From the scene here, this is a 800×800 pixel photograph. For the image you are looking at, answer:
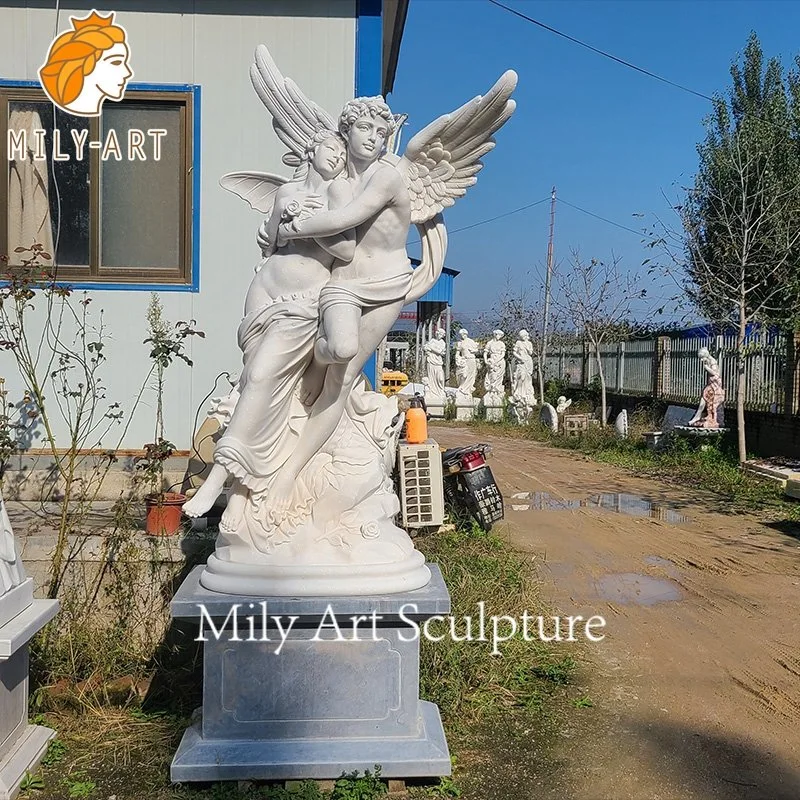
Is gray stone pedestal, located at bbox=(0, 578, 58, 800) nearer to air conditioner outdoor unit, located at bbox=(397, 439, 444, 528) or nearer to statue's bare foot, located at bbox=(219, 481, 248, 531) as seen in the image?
statue's bare foot, located at bbox=(219, 481, 248, 531)

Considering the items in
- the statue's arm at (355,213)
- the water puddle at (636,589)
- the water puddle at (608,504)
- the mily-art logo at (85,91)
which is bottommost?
the water puddle at (636,589)

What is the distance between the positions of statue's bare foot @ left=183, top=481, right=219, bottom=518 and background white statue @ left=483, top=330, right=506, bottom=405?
15.4 meters

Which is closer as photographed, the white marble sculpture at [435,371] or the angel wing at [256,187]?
the angel wing at [256,187]

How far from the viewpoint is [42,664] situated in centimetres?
357

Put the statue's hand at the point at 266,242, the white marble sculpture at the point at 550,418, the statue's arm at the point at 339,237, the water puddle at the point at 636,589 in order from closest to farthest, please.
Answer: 1. the statue's arm at the point at 339,237
2. the statue's hand at the point at 266,242
3. the water puddle at the point at 636,589
4. the white marble sculpture at the point at 550,418

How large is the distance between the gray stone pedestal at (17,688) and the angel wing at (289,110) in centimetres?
202

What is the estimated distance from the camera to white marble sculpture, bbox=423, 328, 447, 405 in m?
18.6

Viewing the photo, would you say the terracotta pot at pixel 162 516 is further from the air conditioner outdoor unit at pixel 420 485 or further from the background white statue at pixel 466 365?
the background white statue at pixel 466 365

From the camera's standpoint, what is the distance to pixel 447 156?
337 centimetres

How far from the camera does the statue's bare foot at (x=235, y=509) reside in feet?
9.86

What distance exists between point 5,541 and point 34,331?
2961 mm

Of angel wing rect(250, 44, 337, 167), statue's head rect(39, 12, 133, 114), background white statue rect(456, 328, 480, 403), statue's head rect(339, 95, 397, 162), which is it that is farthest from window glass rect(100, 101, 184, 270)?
background white statue rect(456, 328, 480, 403)

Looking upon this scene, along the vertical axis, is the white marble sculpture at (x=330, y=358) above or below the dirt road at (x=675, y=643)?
above

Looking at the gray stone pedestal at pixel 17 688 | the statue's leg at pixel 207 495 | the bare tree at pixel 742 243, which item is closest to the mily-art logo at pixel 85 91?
the statue's leg at pixel 207 495
